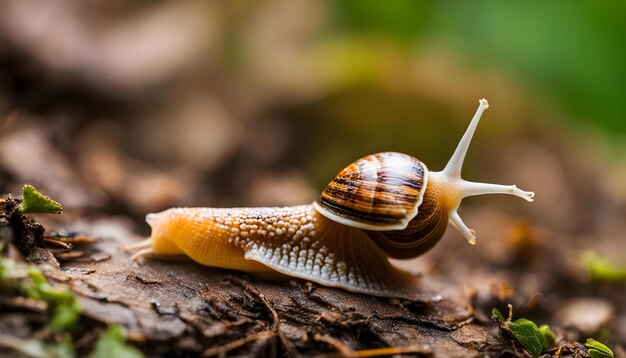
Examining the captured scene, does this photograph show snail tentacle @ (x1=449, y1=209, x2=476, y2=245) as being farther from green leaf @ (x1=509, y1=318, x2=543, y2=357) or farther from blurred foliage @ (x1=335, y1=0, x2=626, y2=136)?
blurred foliage @ (x1=335, y1=0, x2=626, y2=136)

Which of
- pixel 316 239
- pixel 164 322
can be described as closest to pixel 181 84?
pixel 316 239

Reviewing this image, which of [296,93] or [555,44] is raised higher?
[555,44]

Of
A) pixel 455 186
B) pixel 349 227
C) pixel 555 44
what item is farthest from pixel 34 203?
pixel 555 44

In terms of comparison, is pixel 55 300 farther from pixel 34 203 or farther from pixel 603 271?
pixel 603 271

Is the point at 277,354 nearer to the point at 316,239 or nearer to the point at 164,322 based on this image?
the point at 164,322

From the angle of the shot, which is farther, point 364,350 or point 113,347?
point 364,350

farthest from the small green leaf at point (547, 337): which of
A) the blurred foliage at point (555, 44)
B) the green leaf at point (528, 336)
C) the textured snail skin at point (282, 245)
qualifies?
the blurred foliage at point (555, 44)

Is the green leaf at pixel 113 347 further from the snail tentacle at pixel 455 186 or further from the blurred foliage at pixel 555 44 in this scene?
the blurred foliage at pixel 555 44
